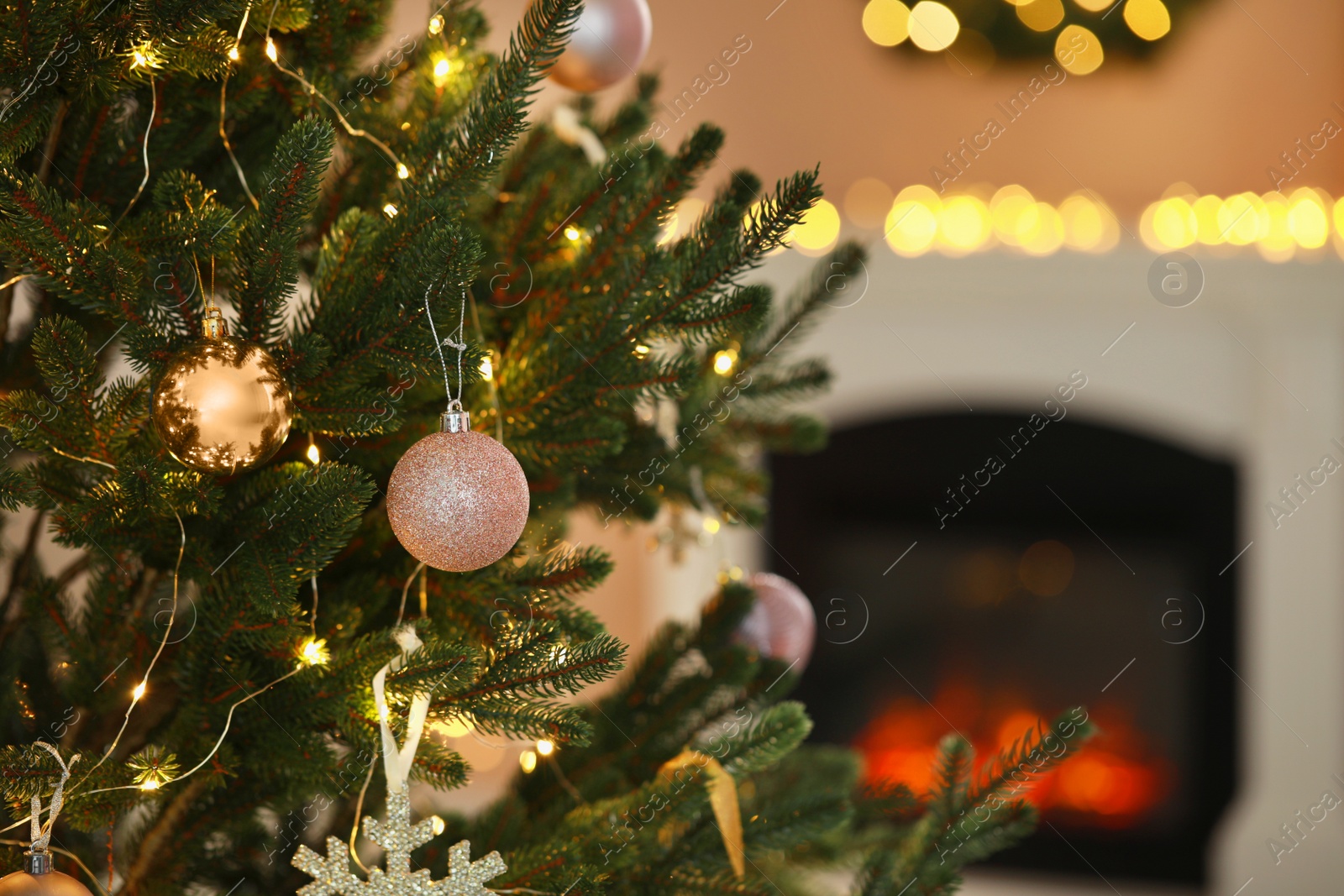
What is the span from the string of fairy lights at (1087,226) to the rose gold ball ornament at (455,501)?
1.49 metres

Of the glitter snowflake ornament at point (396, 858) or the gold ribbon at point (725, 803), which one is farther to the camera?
the gold ribbon at point (725, 803)

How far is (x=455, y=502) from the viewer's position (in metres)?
0.48

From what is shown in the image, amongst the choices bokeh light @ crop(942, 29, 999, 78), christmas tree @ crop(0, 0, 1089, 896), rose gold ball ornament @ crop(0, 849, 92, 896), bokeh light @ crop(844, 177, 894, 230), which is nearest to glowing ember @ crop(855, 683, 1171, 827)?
bokeh light @ crop(844, 177, 894, 230)

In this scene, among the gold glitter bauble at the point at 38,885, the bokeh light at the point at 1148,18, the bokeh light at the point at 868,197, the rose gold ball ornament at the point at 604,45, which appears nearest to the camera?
the gold glitter bauble at the point at 38,885

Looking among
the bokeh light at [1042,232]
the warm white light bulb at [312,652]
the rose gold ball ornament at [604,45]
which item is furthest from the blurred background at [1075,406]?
the warm white light bulb at [312,652]

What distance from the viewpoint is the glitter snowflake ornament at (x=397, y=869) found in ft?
1.57

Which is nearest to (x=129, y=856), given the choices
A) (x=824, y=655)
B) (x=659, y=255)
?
(x=659, y=255)

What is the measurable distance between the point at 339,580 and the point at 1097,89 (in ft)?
6.80

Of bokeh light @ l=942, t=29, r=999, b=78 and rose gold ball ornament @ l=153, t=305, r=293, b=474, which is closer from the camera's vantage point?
rose gold ball ornament @ l=153, t=305, r=293, b=474

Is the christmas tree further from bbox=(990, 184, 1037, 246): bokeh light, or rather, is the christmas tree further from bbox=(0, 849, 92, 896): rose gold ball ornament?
bbox=(990, 184, 1037, 246): bokeh light

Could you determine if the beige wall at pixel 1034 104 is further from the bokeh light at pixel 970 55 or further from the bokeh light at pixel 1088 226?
the bokeh light at pixel 1088 226

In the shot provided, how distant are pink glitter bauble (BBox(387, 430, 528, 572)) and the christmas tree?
0.08 feet

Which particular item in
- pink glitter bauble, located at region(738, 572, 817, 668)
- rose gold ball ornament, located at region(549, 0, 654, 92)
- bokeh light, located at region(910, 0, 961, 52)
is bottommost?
pink glitter bauble, located at region(738, 572, 817, 668)

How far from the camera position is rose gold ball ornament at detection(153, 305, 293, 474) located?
0.47 metres
